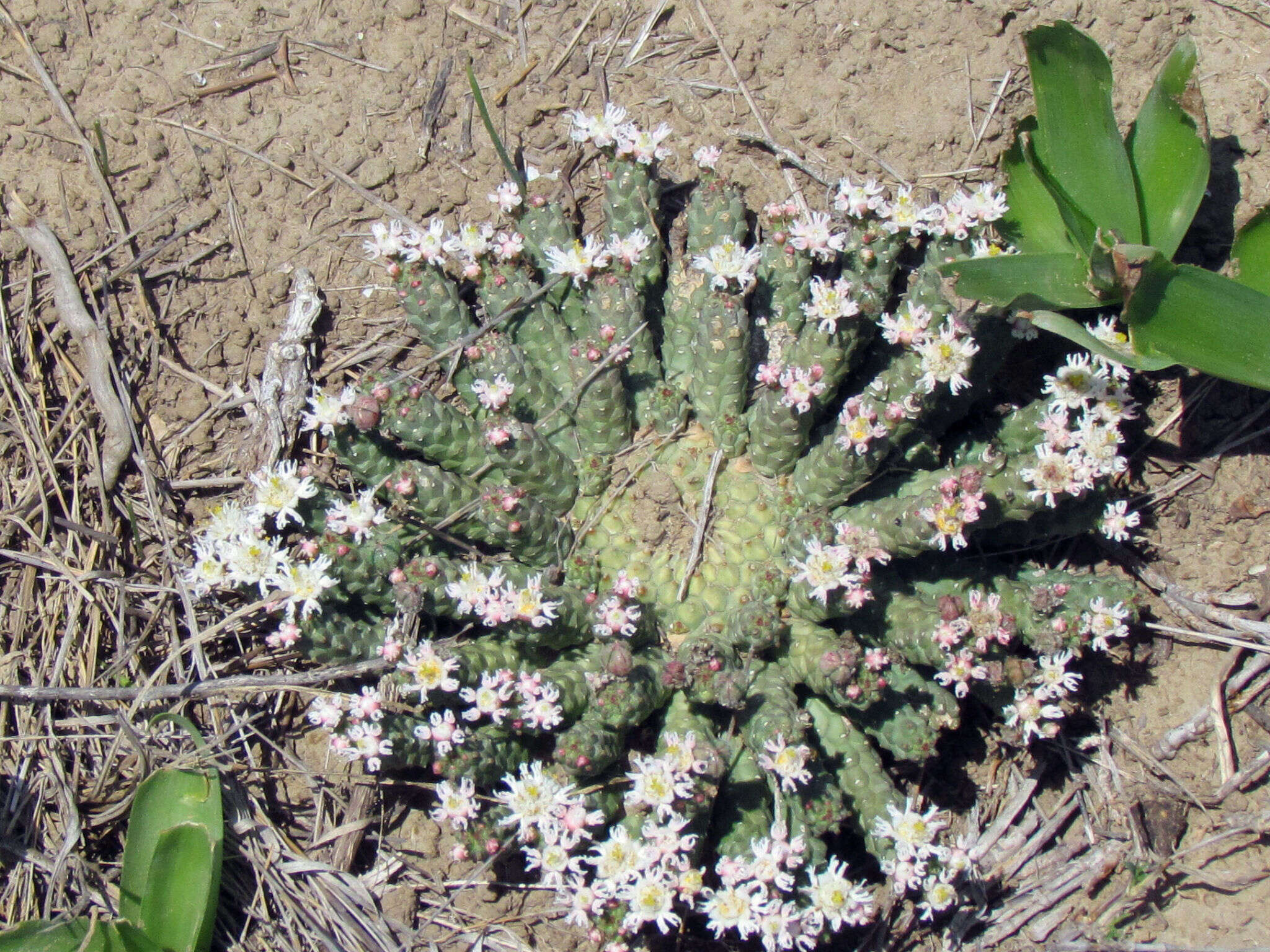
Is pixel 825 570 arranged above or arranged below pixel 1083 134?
below

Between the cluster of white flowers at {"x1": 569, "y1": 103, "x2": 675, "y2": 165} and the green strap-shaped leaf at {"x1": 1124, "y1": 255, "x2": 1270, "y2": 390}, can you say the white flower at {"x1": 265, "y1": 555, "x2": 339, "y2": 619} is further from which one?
A: the green strap-shaped leaf at {"x1": 1124, "y1": 255, "x2": 1270, "y2": 390}

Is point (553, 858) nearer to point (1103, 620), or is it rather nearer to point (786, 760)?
point (786, 760)

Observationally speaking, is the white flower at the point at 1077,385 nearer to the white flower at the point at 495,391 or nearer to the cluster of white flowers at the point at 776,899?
the cluster of white flowers at the point at 776,899

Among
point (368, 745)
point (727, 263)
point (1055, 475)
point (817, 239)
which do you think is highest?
point (817, 239)

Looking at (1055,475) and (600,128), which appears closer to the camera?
(1055,475)

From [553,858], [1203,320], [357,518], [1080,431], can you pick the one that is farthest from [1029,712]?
[357,518]

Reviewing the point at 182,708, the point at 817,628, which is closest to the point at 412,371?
the point at 182,708

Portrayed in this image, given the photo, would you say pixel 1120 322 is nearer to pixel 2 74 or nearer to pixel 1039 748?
pixel 1039 748

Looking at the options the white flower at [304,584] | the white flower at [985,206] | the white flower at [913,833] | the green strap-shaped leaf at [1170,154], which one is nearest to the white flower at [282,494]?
the white flower at [304,584]
